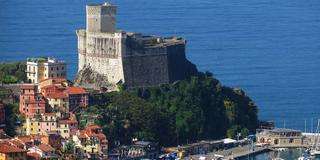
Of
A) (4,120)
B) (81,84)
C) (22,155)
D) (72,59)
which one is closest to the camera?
(22,155)

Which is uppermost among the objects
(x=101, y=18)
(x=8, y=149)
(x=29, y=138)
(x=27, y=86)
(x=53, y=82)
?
(x=101, y=18)

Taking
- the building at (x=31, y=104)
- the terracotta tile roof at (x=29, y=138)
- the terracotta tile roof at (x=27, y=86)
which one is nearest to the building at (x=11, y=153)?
the terracotta tile roof at (x=29, y=138)

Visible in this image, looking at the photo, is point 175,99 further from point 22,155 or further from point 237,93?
point 22,155

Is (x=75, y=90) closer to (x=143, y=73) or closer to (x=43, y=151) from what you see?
(x=143, y=73)

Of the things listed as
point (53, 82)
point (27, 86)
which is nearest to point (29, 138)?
point (27, 86)

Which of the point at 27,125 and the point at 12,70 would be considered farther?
the point at 12,70

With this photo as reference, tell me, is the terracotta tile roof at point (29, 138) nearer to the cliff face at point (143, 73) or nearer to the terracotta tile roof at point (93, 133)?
the terracotta tile roof at point (93, 133)

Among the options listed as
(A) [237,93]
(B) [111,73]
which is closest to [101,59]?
(B) [111,73]

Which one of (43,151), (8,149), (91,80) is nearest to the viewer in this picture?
(8,149)
